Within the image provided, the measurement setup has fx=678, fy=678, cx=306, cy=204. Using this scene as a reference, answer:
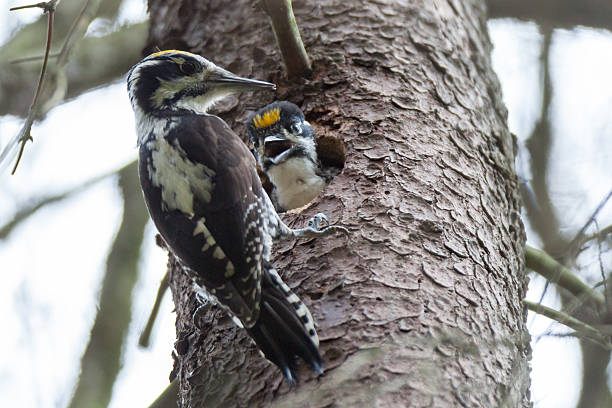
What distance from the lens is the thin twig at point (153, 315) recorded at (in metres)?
3.90

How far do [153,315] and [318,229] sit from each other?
1.43 metres

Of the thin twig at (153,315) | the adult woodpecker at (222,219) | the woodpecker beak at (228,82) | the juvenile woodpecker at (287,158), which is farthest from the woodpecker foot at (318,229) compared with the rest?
the thin twig at (153,315)

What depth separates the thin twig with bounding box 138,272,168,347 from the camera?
12.8 feet

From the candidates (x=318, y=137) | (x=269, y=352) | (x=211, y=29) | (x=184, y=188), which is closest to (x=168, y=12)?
(x=211, y=29)

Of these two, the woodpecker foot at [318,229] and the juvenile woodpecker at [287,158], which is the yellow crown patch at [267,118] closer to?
the juvenile woodpecker at [287,158]

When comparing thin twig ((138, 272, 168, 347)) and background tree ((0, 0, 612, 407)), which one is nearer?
background tree ((0, 0, 612, 407))

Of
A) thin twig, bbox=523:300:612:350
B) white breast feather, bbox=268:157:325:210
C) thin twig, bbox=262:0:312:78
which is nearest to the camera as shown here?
thin twig, bbox=523:300:612:350

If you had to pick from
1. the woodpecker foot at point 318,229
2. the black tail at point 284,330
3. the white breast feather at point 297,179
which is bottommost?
the white breast feather at point 297,179

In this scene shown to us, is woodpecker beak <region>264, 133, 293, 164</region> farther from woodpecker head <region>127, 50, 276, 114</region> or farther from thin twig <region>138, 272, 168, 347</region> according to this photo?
thin twig <region>138, 272, 168, 347</region>

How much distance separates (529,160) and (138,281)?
266cm

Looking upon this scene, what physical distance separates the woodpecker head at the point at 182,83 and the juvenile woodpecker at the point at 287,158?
1.36 feet

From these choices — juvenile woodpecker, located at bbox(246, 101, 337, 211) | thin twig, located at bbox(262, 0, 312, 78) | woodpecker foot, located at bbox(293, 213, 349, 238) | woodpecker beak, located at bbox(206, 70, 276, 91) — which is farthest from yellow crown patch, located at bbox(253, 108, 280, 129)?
woodpecker foot, located at bbox(293, 213, 349, 238)

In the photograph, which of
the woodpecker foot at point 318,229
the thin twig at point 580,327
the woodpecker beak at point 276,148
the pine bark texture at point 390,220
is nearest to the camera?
the pine bark texture at point 390,220

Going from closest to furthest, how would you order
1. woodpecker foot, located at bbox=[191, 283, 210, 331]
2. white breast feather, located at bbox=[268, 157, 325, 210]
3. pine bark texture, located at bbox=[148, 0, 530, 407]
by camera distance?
pine bark texture, located at bbox=[148, 0, 530, 407] < woodpecker foot, located at bbox=[191, 283, 210, 331] < white breast feather, located at bbox=[268, 157, 325, 210]
